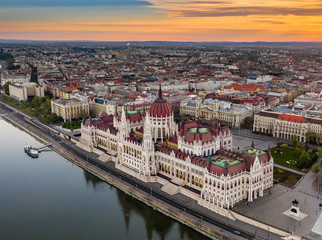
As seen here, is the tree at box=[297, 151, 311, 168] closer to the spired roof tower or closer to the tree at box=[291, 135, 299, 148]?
the tree at box=[291, 135, 299, 148]

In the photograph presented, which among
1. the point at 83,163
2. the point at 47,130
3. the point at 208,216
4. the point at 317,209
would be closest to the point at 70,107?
the point at 47,130

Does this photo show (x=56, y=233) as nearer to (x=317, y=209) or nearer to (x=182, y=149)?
(x=182, y=149)

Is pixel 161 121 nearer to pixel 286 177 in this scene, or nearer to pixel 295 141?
pixel 286 177

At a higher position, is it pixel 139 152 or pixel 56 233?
pixel 139 152

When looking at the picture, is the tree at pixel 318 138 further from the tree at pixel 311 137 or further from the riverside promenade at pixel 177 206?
the riverside promenade at pixel 177 206

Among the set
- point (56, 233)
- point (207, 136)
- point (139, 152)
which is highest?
→ point (207, 136)

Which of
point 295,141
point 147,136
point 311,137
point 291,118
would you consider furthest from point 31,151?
point 311,137

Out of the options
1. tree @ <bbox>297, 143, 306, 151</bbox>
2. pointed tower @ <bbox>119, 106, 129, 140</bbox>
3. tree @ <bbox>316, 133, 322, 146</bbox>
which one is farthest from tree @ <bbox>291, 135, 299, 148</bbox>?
pointed tower @ <bbox>119, 106, 129, 140</bbox>
